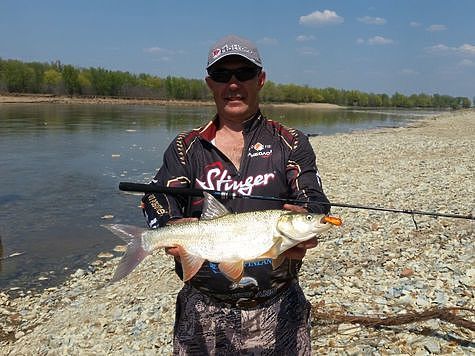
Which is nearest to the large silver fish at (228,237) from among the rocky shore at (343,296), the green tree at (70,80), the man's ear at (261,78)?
the man's ear at (261,78)

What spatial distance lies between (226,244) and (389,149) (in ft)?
78.2

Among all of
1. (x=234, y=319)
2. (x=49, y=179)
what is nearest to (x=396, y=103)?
(x=49, y=179)

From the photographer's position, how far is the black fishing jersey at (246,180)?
10.5 feet

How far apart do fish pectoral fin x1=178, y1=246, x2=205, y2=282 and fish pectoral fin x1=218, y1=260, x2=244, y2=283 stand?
178 mm

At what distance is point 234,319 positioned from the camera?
11.0ft

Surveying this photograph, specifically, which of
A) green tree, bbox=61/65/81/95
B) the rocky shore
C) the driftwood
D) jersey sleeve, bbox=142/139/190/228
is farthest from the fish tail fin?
green tree, bbox=61/65/81/95

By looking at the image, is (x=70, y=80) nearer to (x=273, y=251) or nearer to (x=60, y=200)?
(x=60, y=200)

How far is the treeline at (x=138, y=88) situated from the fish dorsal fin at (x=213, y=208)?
10917cm

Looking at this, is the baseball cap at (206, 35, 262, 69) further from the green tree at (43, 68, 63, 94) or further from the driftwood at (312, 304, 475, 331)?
the green tree at (43, 68, 63, 94)

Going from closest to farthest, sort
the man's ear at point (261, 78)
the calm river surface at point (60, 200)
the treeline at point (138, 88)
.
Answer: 1. the man's ear at point (261, 78)
2. the calm river surface at point (60, 200)
3. the treeline at point (138, 88)

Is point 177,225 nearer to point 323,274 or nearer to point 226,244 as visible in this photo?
point 226,244

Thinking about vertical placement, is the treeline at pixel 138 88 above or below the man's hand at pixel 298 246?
above

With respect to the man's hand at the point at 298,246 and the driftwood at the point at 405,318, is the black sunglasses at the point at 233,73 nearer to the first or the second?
the man's hand at the point at 298,246

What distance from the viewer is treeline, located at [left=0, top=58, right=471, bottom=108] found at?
113188mm
